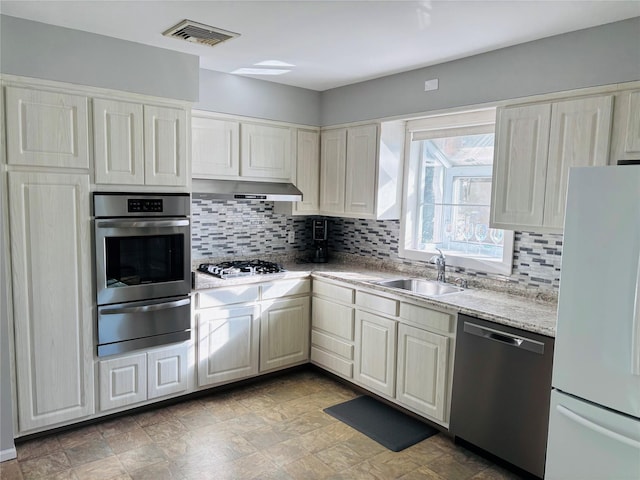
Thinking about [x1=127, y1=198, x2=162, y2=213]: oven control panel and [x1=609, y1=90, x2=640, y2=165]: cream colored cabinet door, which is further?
[x1=127, y1=198, x2=162, y2=213]: oven control panel

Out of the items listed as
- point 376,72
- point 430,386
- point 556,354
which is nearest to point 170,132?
point 376,72

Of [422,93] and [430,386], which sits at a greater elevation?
[422,93]

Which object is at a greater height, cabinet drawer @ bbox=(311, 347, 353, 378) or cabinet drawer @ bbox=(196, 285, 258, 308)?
cabinet drawer @ bbox=(196, 285, 258, 308)

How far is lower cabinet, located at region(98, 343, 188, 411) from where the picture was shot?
10.0ft

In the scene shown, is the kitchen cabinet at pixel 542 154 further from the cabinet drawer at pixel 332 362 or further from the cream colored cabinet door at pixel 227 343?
the cream colored cabinet door at pixel 227 343

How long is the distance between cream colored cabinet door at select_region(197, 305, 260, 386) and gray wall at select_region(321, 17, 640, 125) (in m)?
1.90

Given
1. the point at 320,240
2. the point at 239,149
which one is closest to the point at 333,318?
the point at 320,240

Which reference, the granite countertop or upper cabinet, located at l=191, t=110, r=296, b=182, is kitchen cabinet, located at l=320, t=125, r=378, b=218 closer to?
upper cabinet, located at l=191, t=110, r=296, b=182

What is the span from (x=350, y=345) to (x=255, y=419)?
0.90 m

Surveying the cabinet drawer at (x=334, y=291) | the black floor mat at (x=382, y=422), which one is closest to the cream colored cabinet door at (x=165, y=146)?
the cabinet drawer at (x=334, y=291)

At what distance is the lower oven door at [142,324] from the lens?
2.98 metres

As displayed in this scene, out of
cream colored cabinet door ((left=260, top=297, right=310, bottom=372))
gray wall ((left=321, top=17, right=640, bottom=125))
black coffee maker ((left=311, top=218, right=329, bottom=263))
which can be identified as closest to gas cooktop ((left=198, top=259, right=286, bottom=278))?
cream colored cabinet door ((left=260, top=297, right=310, bottom=372))

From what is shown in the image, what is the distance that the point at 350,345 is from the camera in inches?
144

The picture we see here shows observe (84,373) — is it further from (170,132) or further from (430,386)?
(430,386)
